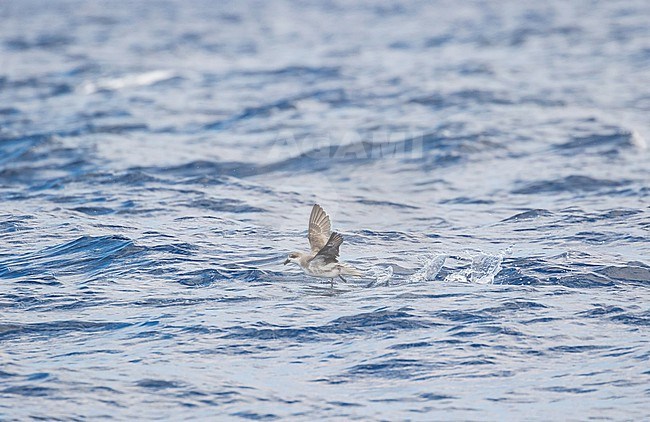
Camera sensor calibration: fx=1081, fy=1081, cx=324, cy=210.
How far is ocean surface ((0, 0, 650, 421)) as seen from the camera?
31.3 ft

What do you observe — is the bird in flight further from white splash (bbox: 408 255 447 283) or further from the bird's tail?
white splash (bbox: 408 255 447 283)

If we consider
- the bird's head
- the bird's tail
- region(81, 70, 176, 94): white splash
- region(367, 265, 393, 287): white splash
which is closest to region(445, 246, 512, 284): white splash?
region(367, 265, 393, 287): white splash

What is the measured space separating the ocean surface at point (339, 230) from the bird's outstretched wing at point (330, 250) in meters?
0.46

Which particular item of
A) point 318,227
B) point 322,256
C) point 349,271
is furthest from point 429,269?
point 322,256

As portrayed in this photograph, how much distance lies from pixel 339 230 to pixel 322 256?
378 centimetres

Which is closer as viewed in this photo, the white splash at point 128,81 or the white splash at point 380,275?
the white splash at point 380,275

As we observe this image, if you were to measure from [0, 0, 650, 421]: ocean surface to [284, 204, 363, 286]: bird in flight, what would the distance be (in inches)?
10.7

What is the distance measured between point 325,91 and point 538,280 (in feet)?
61.6

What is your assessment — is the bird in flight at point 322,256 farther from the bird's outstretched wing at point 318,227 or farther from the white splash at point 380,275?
the white splash at point 380,275

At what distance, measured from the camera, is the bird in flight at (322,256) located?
11641 millimetres

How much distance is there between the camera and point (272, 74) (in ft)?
114

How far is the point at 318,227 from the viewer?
12469 millimetres

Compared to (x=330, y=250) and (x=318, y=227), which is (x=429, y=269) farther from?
(x=330, y=250)

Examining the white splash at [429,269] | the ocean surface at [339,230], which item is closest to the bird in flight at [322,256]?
the ocean surface at [339,230]
